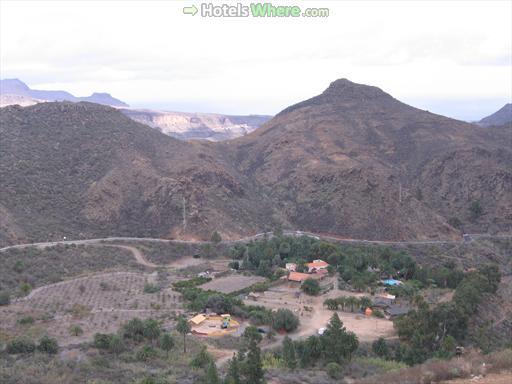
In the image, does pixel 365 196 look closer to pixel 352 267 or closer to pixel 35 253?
pixel 352 267

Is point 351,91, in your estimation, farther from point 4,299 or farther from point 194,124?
point 194,124

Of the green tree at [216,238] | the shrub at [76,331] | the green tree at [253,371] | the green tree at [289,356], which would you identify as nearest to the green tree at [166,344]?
the shrub at [76,331]

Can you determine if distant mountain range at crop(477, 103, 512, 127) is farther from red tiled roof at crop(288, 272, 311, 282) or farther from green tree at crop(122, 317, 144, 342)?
green tree at crop(122, 317, 144, 342)

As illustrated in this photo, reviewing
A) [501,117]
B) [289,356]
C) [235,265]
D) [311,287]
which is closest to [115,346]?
[289,356]

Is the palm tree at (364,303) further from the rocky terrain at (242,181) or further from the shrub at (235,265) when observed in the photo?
the rocky terrain at (242,181)

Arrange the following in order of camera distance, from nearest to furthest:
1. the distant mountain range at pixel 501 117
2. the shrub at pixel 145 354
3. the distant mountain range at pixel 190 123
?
1. the shrub at pixel 145 354
2. the distant mountain range at pixel 501 117
3. the distant mountain range at pixel 190 123

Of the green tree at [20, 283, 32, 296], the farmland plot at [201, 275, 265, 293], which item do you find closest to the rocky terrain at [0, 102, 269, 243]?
the green tree at [20, 283, 32, 296]

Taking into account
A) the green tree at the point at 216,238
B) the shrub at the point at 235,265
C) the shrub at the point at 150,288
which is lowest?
the shrub at the point at 235,265
